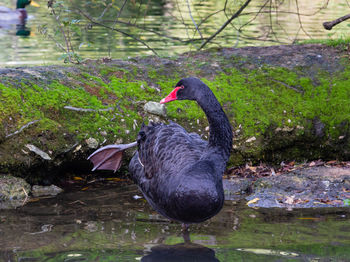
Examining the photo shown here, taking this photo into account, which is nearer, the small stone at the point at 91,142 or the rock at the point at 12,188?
the rock at the point at 12,188

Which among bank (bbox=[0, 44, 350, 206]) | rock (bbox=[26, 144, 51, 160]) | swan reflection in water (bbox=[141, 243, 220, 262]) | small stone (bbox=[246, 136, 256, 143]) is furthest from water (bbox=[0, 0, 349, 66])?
swan reflection in water (bbox=[141, 243, 220, 262])

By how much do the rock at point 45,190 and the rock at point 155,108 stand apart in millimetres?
1582

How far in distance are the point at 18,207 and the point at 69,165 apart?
1064 millimetres

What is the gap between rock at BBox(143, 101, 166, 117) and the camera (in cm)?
648

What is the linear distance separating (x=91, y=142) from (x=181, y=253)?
2.34 metres

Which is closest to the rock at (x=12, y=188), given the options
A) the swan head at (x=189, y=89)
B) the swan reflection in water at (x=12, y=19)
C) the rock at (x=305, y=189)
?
the swan head at (x=189, y=89)

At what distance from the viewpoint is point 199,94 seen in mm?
4598

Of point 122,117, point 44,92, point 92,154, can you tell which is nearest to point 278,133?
point 122,117

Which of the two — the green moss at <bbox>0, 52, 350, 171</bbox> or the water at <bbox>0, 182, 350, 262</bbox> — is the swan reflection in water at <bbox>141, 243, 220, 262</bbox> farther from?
the green moss at <bbox>0, 52, 350, 171</bbox>

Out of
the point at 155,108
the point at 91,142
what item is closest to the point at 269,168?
the point at 155,108

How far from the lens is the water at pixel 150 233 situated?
4172mm

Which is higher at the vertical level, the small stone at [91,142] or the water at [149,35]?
the water at [149,35]

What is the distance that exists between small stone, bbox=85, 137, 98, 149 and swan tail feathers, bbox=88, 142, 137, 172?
289 mm

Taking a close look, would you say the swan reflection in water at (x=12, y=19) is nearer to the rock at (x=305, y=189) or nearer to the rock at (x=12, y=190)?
the rock at (x=12, y=190)
